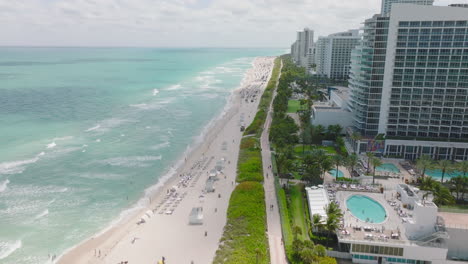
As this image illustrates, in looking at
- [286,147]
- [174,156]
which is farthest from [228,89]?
[286,147]

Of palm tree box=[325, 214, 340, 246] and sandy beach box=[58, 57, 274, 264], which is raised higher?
palm tree box=[325, 214, 340, 246]

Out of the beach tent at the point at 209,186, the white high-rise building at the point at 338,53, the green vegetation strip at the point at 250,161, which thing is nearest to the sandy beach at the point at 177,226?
the beach tent at the point at 209,186

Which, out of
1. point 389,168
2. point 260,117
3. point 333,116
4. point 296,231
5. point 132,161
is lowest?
point 132,161

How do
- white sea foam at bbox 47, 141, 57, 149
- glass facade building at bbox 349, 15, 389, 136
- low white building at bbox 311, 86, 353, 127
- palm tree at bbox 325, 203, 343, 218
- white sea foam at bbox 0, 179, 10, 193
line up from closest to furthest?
palm tree at bbox 325, 203, 343, 218
white sea foam at bbox 0, 179, 10, 193
glass facade building at bbox 349, 15, 389, 136
white sea foam at bbox 47, 141, 57, 149
low white building at bbox 311, 86, 353, 127

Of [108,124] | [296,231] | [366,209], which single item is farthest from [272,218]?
[108,124]

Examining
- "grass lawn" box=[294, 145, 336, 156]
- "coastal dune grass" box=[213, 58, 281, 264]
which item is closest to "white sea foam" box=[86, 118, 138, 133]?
"coastal dune grass" box=[213, 58, 281, 264]

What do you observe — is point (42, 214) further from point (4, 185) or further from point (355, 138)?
point (355, 138)

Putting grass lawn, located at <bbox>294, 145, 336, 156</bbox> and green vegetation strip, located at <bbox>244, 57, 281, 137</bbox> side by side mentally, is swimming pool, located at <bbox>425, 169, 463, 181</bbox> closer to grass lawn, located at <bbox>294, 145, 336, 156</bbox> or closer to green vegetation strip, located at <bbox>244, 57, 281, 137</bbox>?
grass lawn, located at <bbox>294, 145, 336, 156</bbox>
